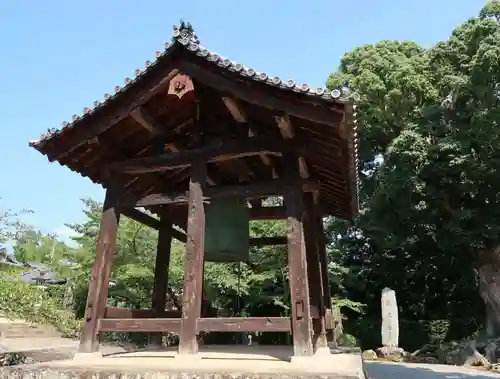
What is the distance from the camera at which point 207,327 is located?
5.66 metres

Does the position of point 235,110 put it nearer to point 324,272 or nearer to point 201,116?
point 201,116

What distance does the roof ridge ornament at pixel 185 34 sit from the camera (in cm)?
608

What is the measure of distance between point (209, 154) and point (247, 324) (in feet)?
7.98

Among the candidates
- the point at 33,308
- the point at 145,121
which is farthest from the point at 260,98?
the point at 33,308

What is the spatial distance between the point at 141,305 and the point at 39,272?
1158 inches

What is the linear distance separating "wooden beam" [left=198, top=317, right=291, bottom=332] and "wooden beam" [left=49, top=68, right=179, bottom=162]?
308 centimetres

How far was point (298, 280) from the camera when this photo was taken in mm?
5484

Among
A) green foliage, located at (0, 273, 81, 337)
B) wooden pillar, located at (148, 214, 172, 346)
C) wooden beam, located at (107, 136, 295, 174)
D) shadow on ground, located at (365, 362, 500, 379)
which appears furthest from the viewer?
green foliage, located at (0, 273, 81, 337)

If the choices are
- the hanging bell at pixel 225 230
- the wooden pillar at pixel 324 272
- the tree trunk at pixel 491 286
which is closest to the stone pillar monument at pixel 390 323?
the tree trunk at pixel 491 286

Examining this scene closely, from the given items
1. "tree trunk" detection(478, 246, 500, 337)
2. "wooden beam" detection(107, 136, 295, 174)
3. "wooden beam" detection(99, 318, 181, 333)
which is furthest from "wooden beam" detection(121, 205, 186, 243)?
"tree trunk" detection(478, 246, 500, 337)

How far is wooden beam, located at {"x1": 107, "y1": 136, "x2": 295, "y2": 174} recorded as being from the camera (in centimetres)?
623

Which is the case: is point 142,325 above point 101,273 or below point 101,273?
below

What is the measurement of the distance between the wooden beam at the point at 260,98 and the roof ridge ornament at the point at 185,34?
30 centimetres

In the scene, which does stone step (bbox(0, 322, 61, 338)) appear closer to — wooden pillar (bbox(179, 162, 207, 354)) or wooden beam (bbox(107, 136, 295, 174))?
wooden beam (bbox(107, 136, 295, 174))
